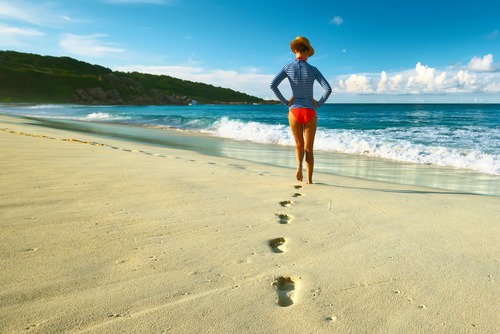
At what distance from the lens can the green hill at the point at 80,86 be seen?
82812 millimetres

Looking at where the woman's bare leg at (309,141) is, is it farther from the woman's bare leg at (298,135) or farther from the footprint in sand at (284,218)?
the footprint in sand at (284,218)

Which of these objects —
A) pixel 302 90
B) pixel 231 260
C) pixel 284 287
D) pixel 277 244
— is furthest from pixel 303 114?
pixel 284 287

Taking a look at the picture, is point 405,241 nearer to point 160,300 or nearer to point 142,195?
point 160,300

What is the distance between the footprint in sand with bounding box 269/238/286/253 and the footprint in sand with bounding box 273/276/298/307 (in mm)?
442

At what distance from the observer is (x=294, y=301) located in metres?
1.85

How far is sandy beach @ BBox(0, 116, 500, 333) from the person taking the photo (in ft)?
5.45

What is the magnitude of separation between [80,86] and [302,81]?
103380 millimetres

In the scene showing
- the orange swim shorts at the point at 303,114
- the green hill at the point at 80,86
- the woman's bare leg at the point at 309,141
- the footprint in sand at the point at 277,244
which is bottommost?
the footprint in sand at the point at 277,244

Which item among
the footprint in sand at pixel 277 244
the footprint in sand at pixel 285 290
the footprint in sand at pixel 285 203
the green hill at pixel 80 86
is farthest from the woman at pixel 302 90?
the green hill at pixel 80 86

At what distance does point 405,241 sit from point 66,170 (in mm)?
4153

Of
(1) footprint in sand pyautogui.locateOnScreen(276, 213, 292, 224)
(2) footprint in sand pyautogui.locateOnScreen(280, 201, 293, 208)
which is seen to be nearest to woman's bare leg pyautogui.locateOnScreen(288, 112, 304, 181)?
(2) footprint in sand pyautogui.locateOnScreen(280, 201, 293, 208)

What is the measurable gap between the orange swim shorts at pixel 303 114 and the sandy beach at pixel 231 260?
144cm

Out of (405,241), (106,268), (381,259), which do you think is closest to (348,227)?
(405,241)

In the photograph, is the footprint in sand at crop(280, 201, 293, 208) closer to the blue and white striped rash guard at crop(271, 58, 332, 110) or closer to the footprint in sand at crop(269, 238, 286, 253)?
the footprint in sand at crop(269, 238, 286, 253)
